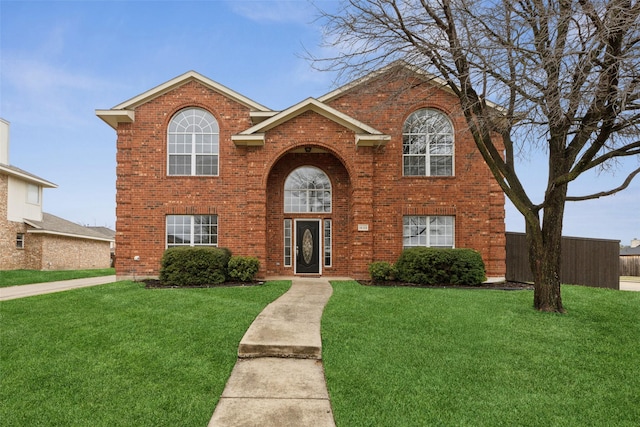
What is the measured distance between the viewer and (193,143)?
1480 centimetres

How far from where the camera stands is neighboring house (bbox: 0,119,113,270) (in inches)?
921

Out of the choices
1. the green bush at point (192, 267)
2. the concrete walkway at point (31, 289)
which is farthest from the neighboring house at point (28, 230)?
the green bush at point (192, 267)

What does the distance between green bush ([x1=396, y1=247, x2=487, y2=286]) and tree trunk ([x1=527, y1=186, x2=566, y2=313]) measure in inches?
164

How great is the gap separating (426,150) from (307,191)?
472cm

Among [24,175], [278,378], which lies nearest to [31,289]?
[278,378]

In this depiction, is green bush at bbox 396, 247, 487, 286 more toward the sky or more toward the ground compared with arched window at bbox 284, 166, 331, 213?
more toward the ground

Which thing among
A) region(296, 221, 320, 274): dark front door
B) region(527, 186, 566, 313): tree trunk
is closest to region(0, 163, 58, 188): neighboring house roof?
region(296, 221, 320, 274): dark front door

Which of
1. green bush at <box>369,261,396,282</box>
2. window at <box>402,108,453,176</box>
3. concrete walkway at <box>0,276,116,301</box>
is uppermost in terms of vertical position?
window at <box>402,108,453,176</box>

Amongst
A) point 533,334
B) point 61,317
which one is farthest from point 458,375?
point 61,317

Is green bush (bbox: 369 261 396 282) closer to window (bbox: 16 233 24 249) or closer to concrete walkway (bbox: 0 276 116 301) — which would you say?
concrete walkway (bbox: 0 276 116 301)

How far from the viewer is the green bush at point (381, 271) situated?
1341cm

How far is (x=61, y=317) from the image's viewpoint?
27.1ft

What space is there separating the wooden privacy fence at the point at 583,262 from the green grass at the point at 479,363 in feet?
19.3

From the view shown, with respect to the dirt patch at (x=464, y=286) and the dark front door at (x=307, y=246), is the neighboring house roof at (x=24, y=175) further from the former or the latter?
the dirt patch at (x=464, y=286)
